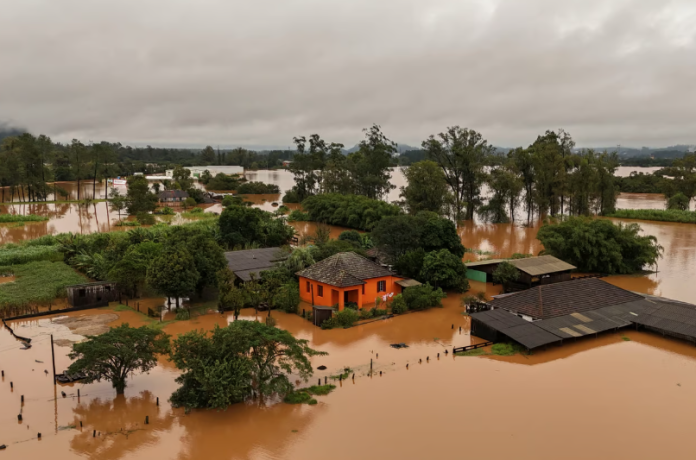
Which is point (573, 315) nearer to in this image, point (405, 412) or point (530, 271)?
point (530, 271)

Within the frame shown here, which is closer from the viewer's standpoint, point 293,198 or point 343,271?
point 343,271

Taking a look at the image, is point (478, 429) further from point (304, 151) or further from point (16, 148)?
point (16, 148)

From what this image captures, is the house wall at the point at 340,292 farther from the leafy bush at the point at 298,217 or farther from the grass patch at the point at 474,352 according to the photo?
the leafy bush at the point at 298,217

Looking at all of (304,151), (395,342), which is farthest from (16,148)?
(395,342)

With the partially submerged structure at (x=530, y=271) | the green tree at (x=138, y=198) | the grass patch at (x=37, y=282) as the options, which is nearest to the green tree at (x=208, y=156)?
the green tree at (x=138, y=198)

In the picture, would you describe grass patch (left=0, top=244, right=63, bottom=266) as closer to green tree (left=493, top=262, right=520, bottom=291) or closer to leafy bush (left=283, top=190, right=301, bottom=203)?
green tree (left=493, top=262, right=520, bottom=291)

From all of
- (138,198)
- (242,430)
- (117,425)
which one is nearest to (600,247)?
(242,430)
